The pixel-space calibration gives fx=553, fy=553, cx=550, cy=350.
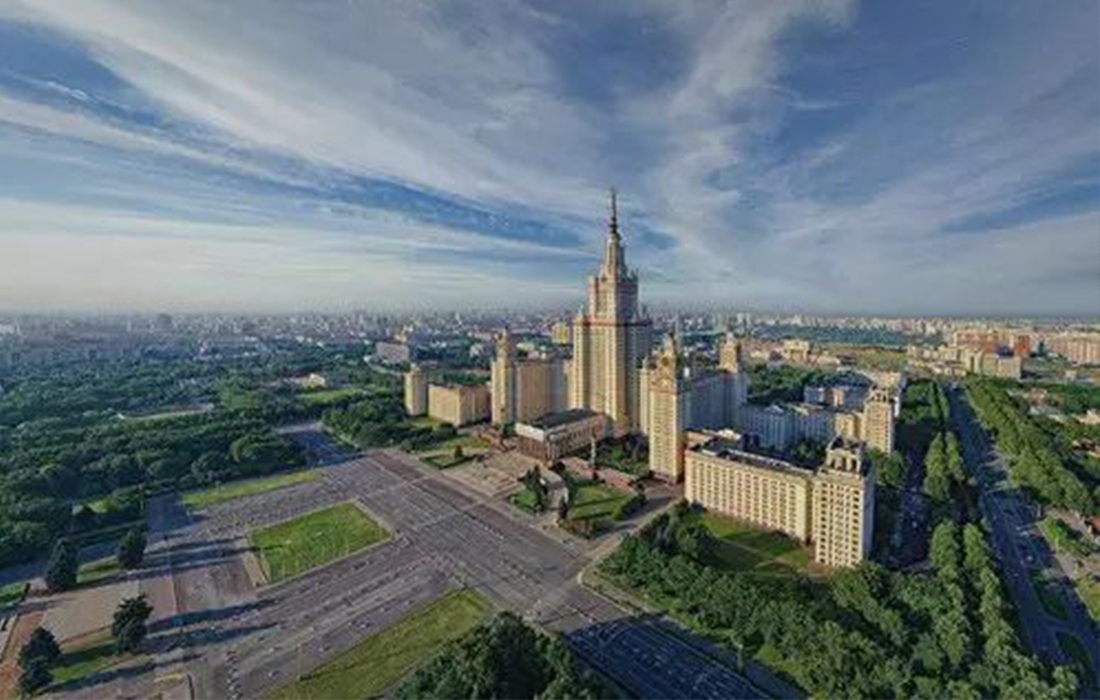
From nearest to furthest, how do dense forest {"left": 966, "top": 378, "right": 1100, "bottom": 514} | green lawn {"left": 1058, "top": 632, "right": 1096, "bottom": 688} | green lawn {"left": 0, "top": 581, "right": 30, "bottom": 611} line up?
green lawn {"left": 1058, "top": 632, "right": 1096, "bottom": 688} < green lawn {"left": 0, "top": 581, "right": 30, "bottom": 611} < dense forest {"left": 966, "top": 378, "right": 1100, "bottom": 514}

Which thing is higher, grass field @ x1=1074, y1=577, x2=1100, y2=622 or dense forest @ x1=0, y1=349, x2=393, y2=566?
dense forest @ x1=0, y1=349, x2=393, y2=566

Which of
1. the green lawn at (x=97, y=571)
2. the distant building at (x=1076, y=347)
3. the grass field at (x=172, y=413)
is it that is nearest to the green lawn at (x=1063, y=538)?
the green lawn at (x=97, y=571)

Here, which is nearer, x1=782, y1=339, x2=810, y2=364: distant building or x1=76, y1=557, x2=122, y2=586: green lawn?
x1=76, y1=557, x2=122, y2=586: green lawn

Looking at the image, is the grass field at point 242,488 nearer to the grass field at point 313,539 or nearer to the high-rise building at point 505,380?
the grass field at point 313,539

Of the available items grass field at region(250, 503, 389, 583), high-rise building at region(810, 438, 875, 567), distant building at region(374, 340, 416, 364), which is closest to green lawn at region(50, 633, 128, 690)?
grass field at region(250, 503, 389, 583)

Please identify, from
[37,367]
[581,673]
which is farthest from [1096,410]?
[37,367]

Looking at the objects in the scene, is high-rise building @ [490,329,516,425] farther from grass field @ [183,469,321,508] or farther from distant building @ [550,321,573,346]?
distant building @ [550,321,573,346]
